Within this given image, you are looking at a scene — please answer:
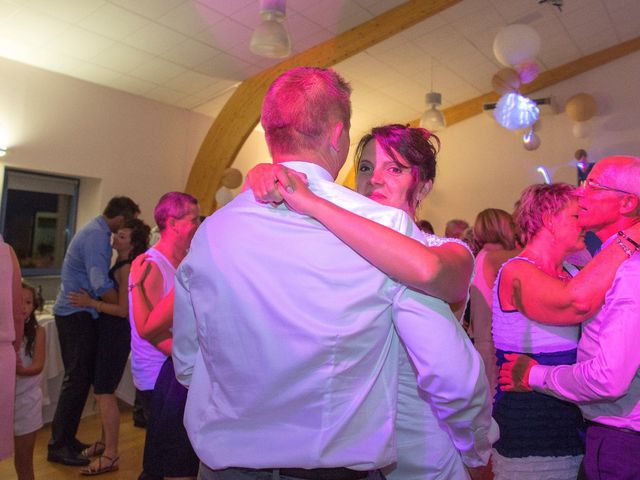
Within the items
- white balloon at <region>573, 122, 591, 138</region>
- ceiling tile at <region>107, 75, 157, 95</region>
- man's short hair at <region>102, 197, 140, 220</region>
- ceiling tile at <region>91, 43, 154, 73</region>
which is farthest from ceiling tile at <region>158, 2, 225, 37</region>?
white balloon at <region>573, 122, 591, 138</region>

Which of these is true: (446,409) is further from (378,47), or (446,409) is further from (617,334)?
(378,47)

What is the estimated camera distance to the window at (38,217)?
18.7 feet

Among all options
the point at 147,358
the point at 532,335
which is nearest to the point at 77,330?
the point at 147,358

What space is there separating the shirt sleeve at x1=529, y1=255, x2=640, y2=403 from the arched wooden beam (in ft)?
15.1

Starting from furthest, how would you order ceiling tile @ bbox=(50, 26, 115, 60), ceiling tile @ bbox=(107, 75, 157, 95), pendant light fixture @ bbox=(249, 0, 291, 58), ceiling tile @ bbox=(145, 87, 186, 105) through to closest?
ceiling tile @ bbox=(145, 87, 186, 105), ceiling tile @ bbox=(107, 75, 157, 95), ceiling tile @ bbox=(50, 26, 115, 60), pendant light fixture @ bbox=(249, 0, 291, 58)

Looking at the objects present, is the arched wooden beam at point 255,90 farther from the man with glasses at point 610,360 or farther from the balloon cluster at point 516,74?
the man with glasses at point 610,360

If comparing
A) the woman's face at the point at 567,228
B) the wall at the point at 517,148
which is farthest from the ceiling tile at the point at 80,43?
the woman's face at the point at 567,228

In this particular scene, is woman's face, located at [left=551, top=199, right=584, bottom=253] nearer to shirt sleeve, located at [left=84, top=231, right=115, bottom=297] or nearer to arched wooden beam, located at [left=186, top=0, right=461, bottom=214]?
shirt sleeve, located at [left=84, top=231, right=115, bottom=297]

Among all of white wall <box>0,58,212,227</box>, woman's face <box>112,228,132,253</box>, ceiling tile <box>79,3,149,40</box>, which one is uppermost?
ceiling tile <box>79,3,149,40</box>

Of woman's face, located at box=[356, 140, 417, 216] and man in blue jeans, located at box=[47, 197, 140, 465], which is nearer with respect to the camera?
woman's face, located at box=[356, 140, 417, 216]

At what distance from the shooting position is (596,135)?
7664 mm

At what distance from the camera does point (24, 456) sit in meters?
2.38

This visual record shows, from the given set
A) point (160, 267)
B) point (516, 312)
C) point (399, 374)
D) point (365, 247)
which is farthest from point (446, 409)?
point (160, 267)

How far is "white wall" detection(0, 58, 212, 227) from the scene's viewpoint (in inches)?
213
